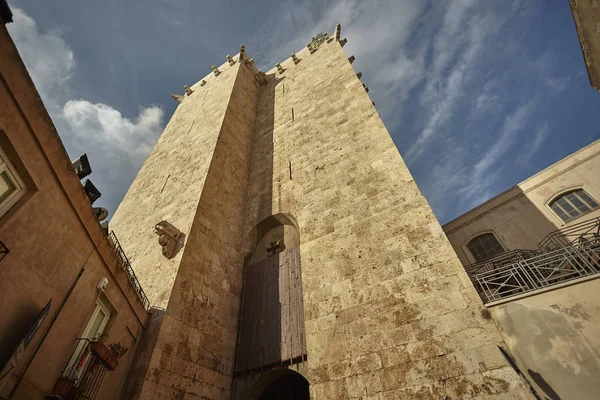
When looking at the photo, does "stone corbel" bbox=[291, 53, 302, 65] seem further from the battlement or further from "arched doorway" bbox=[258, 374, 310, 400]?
"arched doorway" bbox=[258, 374, 310, 400]

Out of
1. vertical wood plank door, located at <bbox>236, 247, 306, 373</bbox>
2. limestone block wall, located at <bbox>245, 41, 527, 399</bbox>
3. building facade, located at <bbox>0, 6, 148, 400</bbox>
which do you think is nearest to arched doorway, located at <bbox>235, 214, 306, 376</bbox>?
vertical wood plank door, located at <bbox>236, 247, 306, 373</bbox>

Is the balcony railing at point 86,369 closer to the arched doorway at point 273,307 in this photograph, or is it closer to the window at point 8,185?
Result: the window at point 8,185

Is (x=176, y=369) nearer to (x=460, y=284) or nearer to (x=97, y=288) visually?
(x=97, y=288)

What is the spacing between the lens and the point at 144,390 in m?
4.93

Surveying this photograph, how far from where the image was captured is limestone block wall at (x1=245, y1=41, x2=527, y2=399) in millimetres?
4535

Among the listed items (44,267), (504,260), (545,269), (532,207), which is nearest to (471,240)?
(532,207)

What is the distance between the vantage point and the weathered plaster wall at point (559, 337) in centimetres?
369

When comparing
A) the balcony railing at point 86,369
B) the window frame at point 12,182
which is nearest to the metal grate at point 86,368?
the balcony railing at point 86,369

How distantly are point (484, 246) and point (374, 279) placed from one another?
741 centimetres

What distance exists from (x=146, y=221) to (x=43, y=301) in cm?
605

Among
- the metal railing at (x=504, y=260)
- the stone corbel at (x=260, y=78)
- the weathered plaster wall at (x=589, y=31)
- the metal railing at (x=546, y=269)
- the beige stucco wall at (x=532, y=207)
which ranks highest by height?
the stone corbel at (x=260, y=78)

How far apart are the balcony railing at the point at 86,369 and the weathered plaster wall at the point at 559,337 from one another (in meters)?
6.02

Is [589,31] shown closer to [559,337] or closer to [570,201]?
[559,337]

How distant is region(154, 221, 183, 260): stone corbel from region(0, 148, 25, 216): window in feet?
12.3
